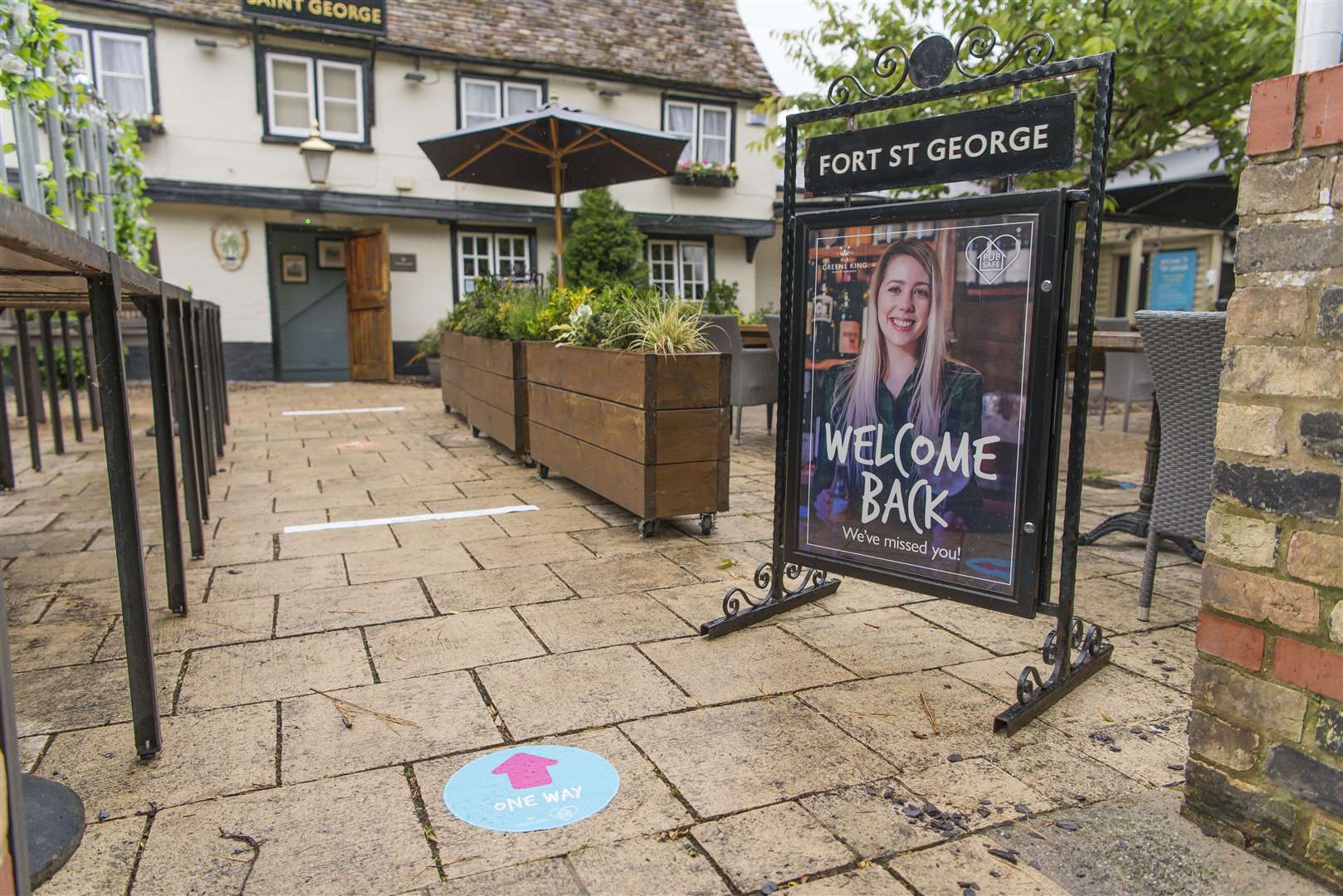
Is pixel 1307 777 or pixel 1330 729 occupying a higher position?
pixel 1330 729

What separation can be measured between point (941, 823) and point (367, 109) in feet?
42.6

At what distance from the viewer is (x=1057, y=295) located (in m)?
2.24

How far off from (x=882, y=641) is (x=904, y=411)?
795 mm

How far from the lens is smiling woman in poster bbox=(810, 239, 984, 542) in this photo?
2465 mm

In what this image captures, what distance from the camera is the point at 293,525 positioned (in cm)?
434

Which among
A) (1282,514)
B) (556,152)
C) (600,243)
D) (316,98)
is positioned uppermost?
(316,98)

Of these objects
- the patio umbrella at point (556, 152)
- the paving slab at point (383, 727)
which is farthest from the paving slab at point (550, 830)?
the patio umbrella at point (556, 152)

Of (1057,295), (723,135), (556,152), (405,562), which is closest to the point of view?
(1057,295)

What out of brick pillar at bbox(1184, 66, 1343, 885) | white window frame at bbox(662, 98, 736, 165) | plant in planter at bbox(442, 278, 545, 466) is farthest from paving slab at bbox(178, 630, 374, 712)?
white window frame at bbox(662, 98, 736, 165)

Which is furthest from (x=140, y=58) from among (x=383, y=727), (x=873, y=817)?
(x=873, y=817)

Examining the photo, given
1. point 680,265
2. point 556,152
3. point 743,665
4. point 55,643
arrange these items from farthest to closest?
1. point 680,265
2. point 556,152
3. point 55,643
4. point 743,665

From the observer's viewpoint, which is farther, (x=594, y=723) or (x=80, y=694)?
(x=80, y=694)

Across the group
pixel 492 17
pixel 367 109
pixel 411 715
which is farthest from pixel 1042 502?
pixel 492 17

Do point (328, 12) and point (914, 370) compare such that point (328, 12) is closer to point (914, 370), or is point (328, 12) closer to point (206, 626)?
point (206, 626)
